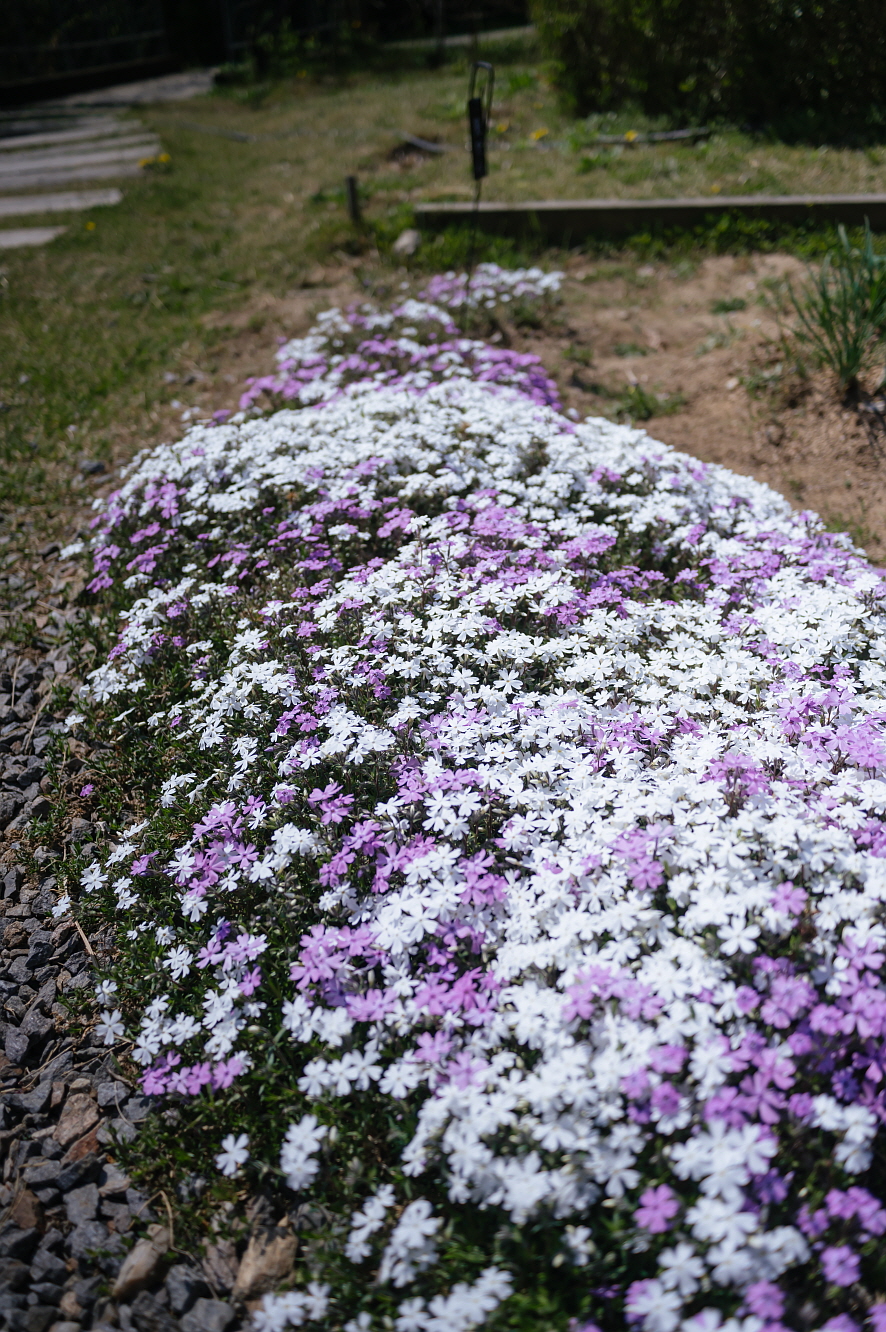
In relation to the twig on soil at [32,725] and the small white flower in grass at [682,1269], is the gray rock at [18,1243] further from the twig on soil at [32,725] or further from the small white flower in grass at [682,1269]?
the twig on soil at [32,725]

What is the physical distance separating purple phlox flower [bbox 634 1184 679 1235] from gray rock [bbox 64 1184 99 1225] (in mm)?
1481

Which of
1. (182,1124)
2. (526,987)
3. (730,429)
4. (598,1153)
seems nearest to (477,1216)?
(598,1153)

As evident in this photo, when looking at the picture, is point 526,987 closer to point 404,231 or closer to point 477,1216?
point 477,1216

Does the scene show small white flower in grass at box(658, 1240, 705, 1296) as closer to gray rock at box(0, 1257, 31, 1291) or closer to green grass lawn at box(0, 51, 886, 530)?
gray rock at box(0, 1257, 31, 1291)

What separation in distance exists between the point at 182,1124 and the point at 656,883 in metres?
1.50

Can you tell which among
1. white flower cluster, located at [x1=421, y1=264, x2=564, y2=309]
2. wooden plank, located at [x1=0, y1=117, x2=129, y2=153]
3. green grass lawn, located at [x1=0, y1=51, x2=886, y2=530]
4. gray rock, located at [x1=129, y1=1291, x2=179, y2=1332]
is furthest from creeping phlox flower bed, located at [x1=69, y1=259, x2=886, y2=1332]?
wooden plank, located at [x1=0, y1=117, x2=129, y2=153]

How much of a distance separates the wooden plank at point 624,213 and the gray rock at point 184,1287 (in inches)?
317

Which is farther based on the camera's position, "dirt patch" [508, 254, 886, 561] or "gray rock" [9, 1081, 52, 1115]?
"dirt patch" [508, 254, 886, 561]

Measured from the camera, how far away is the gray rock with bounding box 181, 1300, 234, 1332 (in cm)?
207

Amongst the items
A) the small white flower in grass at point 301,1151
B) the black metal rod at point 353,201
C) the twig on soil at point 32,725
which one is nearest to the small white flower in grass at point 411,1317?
the small white flower in grass at point 301,1151

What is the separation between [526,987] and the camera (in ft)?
7.30

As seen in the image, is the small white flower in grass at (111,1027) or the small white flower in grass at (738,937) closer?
the small white flower in grass at (738,937)

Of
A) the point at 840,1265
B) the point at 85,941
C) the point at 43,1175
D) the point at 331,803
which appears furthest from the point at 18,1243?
the point at 840,1265

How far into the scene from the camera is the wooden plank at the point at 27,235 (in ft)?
35.7
